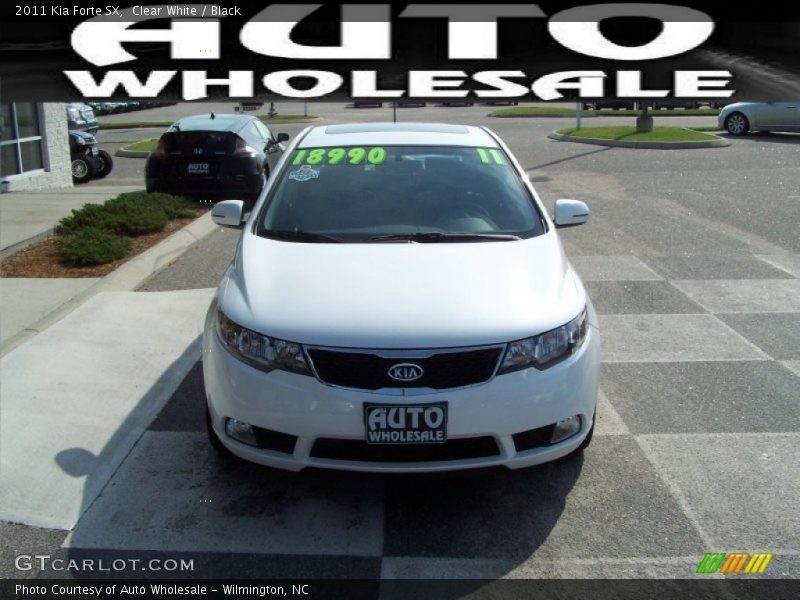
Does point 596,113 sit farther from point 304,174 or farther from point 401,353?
point 401,353

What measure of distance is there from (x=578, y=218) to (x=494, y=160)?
67 centimetres

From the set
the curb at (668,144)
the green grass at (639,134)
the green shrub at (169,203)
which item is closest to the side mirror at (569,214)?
the green shrub at (169,203)

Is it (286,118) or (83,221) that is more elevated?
(83,221)

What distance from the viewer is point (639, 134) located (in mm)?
23688

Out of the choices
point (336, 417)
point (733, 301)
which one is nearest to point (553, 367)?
point (336, 417)

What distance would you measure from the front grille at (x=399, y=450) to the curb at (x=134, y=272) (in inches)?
134

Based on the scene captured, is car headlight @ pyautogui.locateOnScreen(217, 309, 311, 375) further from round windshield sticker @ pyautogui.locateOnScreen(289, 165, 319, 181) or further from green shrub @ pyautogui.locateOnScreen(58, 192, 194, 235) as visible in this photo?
green shrub @ pyautogui.locateOnScreen(58, 192, 194, 235)

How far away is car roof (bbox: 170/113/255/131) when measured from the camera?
13555 mm

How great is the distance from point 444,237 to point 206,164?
9.11 meters

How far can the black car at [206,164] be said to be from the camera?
43.5ft

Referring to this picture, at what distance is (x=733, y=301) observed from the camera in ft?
25.3

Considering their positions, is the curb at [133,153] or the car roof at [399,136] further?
the curb at [133,153]

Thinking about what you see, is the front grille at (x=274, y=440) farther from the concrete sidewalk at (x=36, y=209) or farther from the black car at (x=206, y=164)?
the black car at (x=206, y=164)

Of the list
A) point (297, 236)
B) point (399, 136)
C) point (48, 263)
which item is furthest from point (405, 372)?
point (48, 263)
